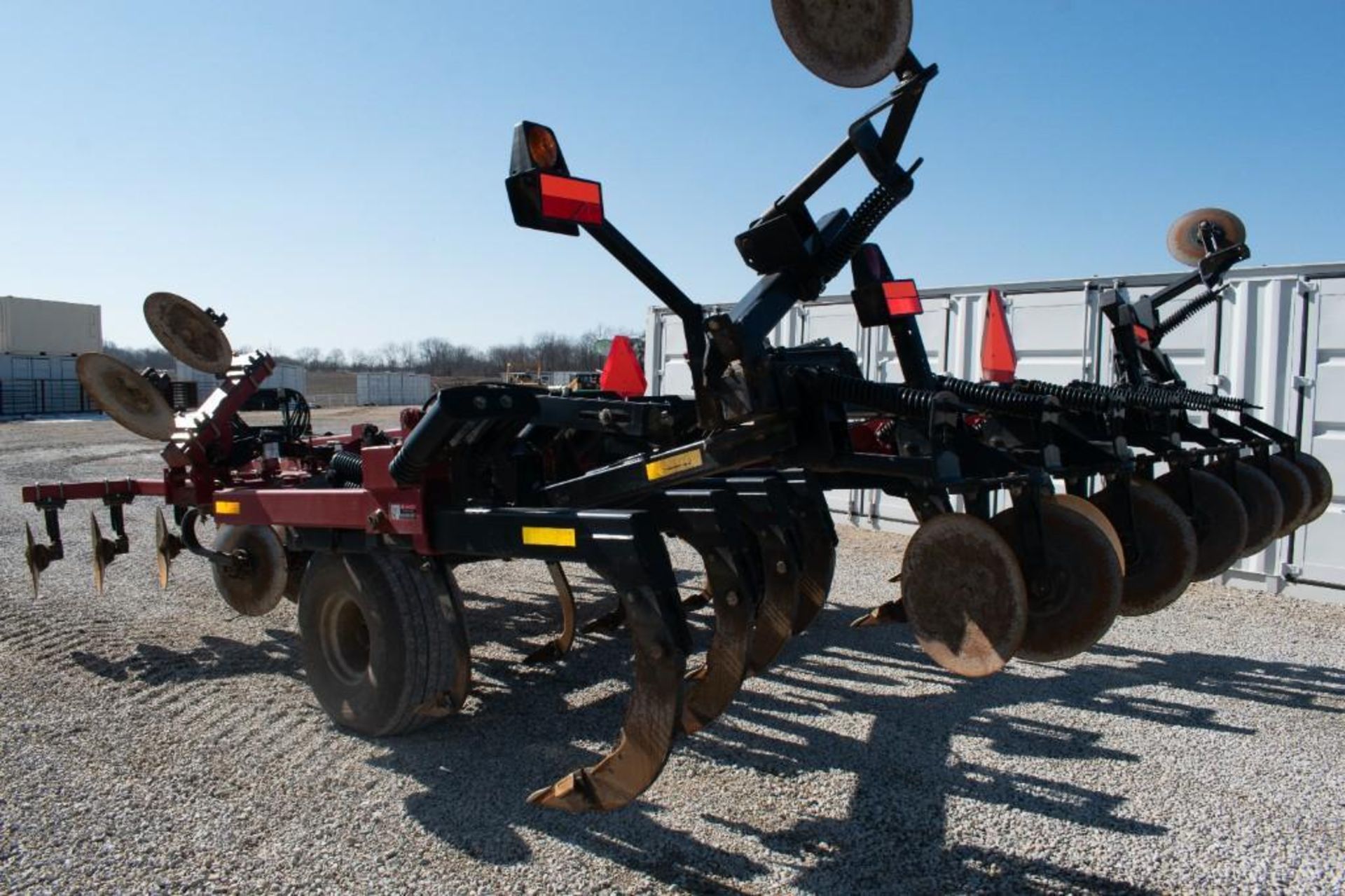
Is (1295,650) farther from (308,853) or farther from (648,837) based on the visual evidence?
(308,853)

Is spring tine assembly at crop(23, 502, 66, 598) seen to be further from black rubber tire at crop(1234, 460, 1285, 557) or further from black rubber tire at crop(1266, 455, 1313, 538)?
black rubber tire at crop(1266, 455, 1313, 538)

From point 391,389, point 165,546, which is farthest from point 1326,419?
point 391,389

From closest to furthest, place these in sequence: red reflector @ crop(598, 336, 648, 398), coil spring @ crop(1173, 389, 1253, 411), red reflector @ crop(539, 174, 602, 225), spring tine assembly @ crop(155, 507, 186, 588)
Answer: red reflector @ crop(539, 174, 602, 225) → coil spring @ crop(1173, 389, 1253, 411) → spring tine assembly @ crop(155, 507, 186, 588) → red reflector @ crop(598, 336, 648, 398)

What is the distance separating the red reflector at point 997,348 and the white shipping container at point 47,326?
38.5m

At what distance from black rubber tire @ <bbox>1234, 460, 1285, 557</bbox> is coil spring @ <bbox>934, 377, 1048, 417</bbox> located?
5.81 feet

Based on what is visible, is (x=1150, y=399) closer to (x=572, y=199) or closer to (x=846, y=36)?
(x=846, y=36)

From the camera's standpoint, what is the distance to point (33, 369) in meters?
35.7

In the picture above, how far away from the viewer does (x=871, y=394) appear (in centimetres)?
333

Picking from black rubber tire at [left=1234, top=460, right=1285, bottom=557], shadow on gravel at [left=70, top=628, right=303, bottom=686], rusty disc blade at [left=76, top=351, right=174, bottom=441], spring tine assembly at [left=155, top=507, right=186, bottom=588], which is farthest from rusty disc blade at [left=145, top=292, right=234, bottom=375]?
black rubber tire at [left=1234, top=460, right=1285, bottom=557]

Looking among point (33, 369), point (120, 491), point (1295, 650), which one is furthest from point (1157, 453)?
point (33, 369)

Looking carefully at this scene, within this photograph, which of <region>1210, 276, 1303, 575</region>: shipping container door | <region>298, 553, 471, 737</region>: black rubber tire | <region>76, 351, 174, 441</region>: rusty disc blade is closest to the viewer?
<region>298, 553, 471, 737</region>: black rubber tire

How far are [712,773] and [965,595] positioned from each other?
4.76ft

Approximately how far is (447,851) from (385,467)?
1536 millimetres

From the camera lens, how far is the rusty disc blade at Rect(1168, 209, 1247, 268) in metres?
5.70
